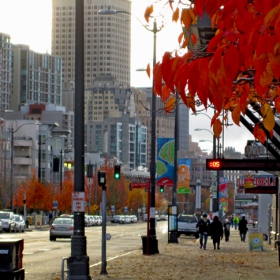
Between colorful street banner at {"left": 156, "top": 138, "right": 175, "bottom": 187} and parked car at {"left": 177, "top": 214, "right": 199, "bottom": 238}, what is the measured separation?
26487mm

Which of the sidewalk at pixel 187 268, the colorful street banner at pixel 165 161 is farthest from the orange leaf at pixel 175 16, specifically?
the colorful street banner at pixel 165 161

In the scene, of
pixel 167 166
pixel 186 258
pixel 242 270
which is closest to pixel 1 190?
pixel 167 166

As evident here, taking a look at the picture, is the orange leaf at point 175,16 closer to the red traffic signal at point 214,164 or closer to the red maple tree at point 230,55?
the red maple tree at point 230,55

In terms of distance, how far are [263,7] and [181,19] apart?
123cm

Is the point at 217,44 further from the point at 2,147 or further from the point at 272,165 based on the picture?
the point at 2,147

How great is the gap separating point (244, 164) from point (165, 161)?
13.6m

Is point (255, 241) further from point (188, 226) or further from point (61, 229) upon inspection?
point (188, 226)

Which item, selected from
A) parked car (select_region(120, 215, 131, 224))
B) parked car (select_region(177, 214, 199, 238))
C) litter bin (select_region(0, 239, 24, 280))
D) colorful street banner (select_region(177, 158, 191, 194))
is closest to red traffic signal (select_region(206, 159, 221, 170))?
litter bin (select_region(0, 239, 24, 280))

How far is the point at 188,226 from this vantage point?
2702 inches

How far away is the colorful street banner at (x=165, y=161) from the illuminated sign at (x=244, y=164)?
12.0 metres

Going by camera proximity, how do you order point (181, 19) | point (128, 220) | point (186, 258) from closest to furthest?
point (181, 19)
point (186, 258)
point (128, 220)

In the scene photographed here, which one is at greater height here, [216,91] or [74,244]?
[216,91]

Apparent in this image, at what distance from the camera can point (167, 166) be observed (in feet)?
137

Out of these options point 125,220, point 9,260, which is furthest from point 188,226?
point 125,220
